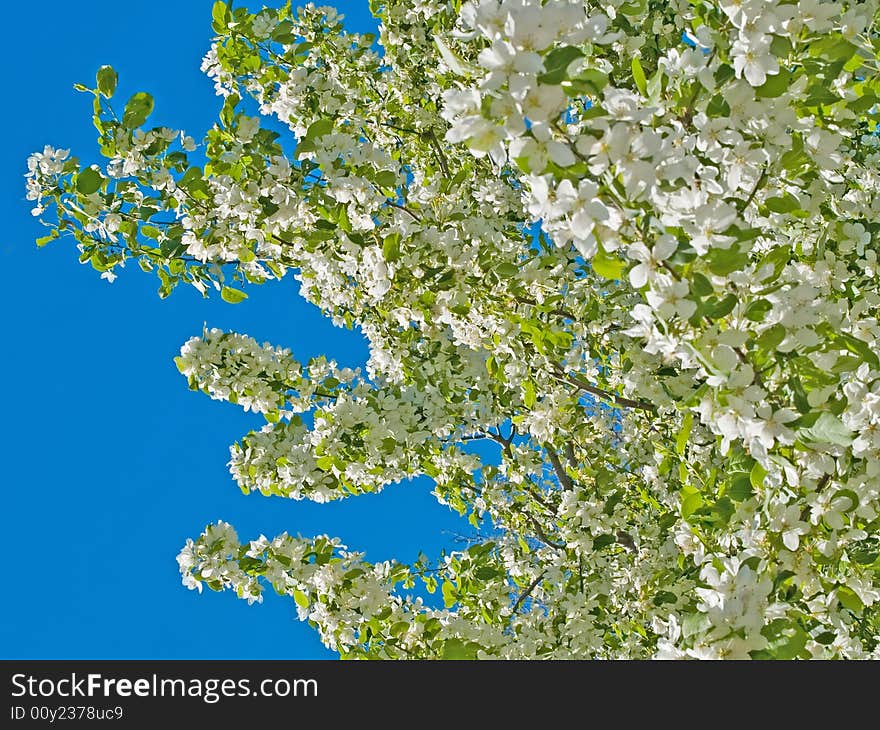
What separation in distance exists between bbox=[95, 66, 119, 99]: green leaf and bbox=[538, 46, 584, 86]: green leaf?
82.9 inches

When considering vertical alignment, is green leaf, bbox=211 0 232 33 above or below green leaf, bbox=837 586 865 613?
above

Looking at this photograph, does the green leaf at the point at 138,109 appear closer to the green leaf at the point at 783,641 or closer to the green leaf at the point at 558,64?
the green leaf at the point at 558,64

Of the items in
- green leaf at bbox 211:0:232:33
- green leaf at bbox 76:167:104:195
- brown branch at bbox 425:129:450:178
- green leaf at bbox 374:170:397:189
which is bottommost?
green leaf at bbox 374:170:397:189

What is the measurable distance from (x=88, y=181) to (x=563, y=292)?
7.40 feet

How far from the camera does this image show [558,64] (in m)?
1.65

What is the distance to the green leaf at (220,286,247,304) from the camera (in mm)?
3662

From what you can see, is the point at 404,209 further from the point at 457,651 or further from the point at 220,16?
the point at 457,651

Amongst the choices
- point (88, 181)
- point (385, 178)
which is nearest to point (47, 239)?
point (88, 181)

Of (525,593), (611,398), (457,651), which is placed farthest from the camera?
(525,593)

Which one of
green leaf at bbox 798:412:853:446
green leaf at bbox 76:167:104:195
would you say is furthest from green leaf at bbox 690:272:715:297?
green leaf at bbox 76:167:104:195

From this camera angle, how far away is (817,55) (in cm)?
228

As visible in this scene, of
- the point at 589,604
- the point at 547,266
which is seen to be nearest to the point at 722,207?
the point at 547,266

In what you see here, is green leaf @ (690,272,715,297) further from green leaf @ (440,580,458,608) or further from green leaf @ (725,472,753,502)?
green leaf @ (440,580,458,608)

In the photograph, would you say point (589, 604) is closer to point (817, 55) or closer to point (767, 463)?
point (767, 463)
